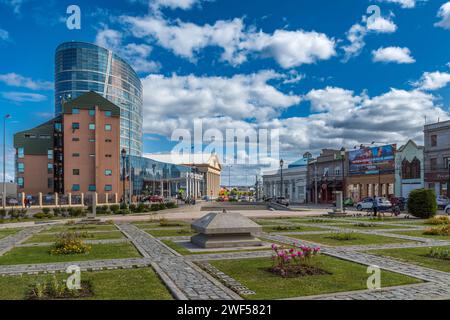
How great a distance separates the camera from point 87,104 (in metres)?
61.9

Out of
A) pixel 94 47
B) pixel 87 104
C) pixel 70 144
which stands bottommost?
pixel 70 144

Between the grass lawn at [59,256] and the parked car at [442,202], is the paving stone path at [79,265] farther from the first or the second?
the parked car at [442,202]

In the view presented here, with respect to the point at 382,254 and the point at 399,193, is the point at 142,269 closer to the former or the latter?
the point at 382,254

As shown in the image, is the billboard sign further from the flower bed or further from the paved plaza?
the flower bed

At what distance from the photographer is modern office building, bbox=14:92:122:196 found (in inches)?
2408

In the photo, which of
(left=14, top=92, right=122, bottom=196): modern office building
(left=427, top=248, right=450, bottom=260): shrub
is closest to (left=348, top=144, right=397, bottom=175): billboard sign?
(left=14, top=92, right=122, bottom=196): modern office building

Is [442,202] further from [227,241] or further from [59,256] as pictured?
[59,256]

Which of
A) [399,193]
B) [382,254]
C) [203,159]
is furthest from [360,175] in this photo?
[203,159]

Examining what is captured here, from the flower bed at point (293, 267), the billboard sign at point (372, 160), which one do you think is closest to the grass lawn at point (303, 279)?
the flower bed at point (293, 267)

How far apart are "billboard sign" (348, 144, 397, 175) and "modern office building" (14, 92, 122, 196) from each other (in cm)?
4119

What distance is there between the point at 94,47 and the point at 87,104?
2480 inches

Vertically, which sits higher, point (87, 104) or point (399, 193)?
point (87, 104)

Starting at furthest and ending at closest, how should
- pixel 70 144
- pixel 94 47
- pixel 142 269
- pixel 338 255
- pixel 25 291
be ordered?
1. pixel 94 47
2. pixel 70 144
3. pixel 338 255
4. pixel 142 269
5. pixel 25 291
